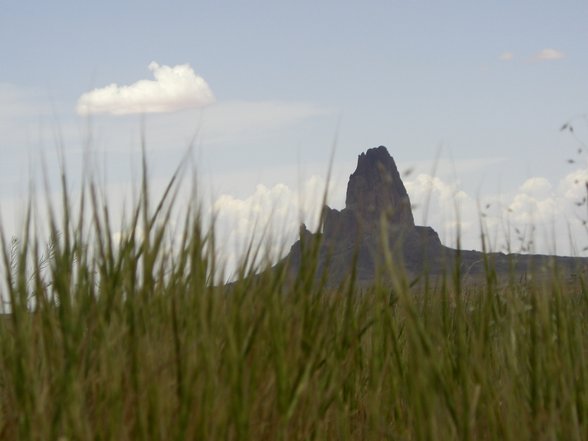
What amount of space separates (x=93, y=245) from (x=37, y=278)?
0.18 m

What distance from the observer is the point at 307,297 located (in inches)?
84.7

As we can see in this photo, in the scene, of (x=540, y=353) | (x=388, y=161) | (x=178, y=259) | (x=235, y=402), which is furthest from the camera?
(x=388, y=161)

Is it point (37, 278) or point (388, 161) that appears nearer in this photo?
point (37, 278)

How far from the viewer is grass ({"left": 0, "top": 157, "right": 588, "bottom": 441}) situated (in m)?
1.82

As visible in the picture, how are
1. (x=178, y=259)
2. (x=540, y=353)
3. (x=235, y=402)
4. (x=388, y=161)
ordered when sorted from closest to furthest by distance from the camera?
(x=235, y=402) < (x=540, y=353) < (x=178, y=259) < (x=388, y=161)

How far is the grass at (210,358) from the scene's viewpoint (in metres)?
1.82

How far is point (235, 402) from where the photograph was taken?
5.94ft

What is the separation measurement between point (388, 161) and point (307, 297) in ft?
277

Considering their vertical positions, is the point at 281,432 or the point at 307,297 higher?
the point at 307,297

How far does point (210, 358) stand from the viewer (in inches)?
70.4

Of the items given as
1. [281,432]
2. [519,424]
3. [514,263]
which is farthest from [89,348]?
[514,263]

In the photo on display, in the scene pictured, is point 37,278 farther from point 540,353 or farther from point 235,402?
point 540,353

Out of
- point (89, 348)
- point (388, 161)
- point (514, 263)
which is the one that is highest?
point (388, 161)

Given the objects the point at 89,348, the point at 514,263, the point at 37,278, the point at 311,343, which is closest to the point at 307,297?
the point at 311,343
